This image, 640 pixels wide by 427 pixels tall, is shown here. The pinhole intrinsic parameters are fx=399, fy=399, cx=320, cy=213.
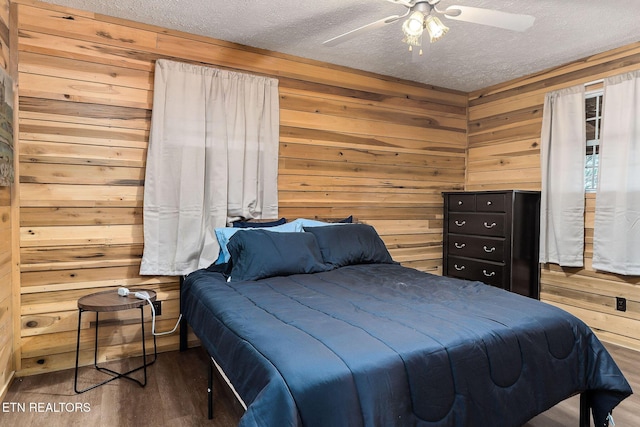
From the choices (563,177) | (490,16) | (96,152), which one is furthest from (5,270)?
(563,177)

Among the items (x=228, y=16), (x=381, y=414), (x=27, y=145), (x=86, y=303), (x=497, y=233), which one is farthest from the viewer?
(x=497, y=233)

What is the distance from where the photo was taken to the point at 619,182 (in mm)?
3115

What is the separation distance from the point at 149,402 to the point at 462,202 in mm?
3215

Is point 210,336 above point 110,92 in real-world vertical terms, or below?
below

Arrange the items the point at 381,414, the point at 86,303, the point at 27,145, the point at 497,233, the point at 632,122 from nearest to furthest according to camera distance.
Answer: the point at 381,414 → the point at 86,303 → the point at 27,145 → the point at 632,122 → the point at 497,233

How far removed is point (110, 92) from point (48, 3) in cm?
63

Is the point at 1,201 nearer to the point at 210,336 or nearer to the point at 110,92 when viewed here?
the point at 110,92

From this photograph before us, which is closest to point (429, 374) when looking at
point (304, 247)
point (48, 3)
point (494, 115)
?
point (304, 247)

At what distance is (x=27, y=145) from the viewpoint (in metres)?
2.56

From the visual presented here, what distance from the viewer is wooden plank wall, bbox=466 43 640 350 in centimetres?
317

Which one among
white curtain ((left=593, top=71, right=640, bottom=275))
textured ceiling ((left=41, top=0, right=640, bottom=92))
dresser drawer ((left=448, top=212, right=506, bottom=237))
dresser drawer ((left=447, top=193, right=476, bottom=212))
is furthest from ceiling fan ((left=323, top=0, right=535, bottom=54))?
dresser drawer ((left=447, top=193, right=476, bottom=212))

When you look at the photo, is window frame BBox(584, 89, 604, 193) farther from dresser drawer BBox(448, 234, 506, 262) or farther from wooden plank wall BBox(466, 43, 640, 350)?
dresser drawer BBox(448, 234, 506, 262)

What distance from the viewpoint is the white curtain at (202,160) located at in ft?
9.45

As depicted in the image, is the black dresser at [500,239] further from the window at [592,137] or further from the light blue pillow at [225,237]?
the light blue pillow at [225,237]
